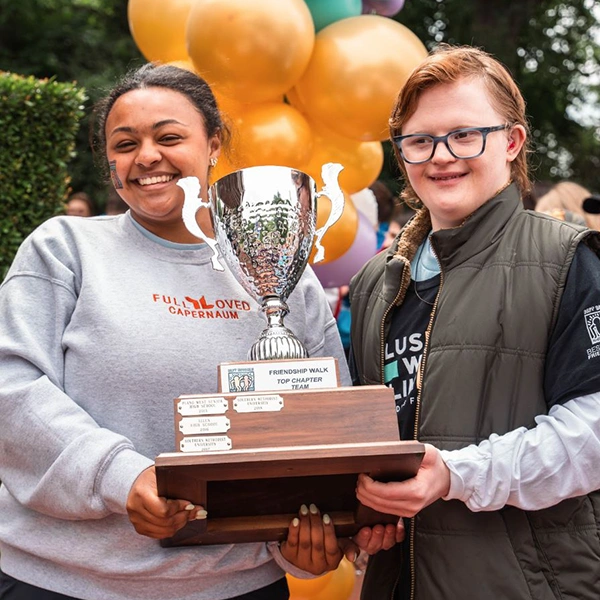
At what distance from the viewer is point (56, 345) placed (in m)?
1.76

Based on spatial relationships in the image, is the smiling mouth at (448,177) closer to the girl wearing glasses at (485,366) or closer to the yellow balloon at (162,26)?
the girl wearing glasses at (485,366)

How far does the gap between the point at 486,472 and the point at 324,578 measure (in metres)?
1.64

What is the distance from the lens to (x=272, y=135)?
3369 millimetres

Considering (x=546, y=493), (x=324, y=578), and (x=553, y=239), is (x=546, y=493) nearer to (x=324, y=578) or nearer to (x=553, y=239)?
(x=553, y=239)

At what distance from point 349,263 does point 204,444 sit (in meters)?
2.69

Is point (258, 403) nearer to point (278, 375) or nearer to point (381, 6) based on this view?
point (278, 375)

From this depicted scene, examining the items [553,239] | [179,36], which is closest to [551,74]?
[179,36]

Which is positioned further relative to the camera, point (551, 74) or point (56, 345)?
point (551, 74)

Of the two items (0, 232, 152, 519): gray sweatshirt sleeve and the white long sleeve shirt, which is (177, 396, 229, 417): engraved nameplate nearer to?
(0, 232, 152, 519): gray sweatshirt sleeve

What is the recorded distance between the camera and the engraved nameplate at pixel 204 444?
1431 millimetres

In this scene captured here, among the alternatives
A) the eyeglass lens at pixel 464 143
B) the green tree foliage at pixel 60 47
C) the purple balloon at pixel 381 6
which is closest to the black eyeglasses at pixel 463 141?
the eyeglass lens at pixel 464 143

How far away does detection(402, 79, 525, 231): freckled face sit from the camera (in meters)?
1.80

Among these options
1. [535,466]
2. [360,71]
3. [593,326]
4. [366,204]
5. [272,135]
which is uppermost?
[360,71]

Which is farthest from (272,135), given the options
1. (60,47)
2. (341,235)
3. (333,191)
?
(60,47)
